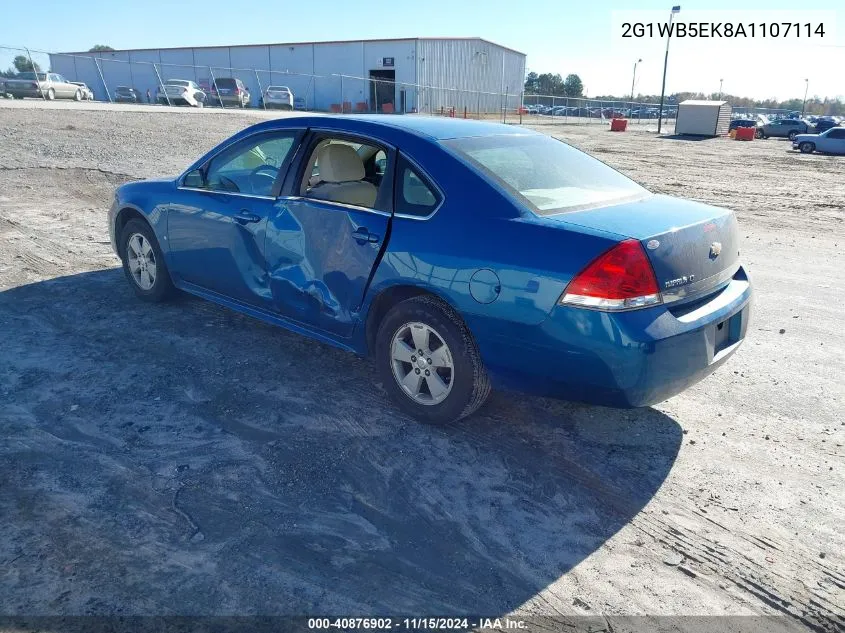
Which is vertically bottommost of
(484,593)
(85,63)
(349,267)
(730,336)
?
(484,593)

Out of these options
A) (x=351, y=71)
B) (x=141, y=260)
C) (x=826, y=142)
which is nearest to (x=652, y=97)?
(x=351, y=71)

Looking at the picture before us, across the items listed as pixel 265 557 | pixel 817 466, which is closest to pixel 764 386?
pixel 817 466

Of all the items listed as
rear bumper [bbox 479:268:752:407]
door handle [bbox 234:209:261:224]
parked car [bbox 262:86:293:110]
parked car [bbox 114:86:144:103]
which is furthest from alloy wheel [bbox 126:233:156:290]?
parked car [bbox 114:86:144:103]

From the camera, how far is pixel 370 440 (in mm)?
3475

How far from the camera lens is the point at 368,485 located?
3.09 m

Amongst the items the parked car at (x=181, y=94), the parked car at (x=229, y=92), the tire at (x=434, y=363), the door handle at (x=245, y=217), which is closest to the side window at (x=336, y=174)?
the door handle at (x=245, y=217)

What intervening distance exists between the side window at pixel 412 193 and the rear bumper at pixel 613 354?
0.82 metres

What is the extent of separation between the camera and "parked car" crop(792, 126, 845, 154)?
28.0m

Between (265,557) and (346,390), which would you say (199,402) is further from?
(265,557)

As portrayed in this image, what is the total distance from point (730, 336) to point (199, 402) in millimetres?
3069

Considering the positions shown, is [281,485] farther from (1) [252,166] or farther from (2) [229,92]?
Answer: (2) [229,92]

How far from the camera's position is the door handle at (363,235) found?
363 cm

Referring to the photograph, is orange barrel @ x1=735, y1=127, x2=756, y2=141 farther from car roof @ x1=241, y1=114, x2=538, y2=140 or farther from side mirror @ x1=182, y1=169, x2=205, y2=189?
side mirror @ x1=182, y1=169, x2=205, y2=189

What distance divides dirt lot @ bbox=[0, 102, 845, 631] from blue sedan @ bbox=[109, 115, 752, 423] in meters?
0.42
